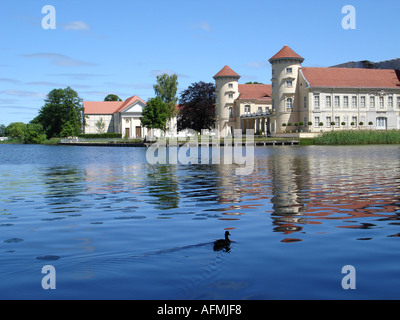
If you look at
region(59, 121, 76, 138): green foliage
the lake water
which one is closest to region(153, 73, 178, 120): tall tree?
region(59, 121, 76, 138): green foliage

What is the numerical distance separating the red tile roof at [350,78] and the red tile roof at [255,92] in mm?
14749

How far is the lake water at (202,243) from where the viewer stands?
23.9 ft

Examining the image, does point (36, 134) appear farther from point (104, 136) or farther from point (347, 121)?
point (347, 121)

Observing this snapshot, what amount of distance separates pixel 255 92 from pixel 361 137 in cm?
4614

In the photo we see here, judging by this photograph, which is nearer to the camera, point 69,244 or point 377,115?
point 69,244

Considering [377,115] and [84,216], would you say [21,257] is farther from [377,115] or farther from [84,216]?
[377,115]

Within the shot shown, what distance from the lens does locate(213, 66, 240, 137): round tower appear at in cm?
11069

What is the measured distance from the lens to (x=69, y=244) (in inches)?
399

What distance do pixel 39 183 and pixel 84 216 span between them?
11440 mm

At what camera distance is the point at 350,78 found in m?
99.4

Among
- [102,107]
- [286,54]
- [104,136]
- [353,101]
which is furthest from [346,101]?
[102,107]

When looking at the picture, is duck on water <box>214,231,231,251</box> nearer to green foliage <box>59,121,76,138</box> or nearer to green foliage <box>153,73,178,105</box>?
green foliage <box>153,73,178,105</box>

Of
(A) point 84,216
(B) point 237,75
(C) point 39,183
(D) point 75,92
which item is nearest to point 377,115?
(B) point 237,75
